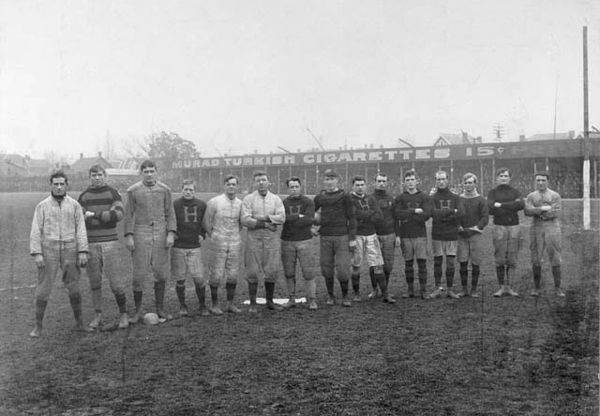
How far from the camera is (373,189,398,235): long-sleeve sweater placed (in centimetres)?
753

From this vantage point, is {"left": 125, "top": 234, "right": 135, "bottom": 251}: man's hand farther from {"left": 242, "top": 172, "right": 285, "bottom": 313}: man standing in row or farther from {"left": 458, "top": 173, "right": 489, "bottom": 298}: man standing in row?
{"left": 458, "top": 173, "right": 489, "bottom": 298}: man standing in row

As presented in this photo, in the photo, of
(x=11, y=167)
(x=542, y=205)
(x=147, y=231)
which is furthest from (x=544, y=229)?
(x=11, y=167)

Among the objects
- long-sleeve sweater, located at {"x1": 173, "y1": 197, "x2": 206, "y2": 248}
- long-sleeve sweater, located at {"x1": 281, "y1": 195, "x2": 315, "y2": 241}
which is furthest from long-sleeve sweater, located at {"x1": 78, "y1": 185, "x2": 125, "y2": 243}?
long-sleeve sweater, located at {"x1": 281, "y1": 195, "x2": 315, "y2": 241}

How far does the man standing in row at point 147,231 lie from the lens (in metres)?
6.45

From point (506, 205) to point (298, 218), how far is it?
2.98 metres

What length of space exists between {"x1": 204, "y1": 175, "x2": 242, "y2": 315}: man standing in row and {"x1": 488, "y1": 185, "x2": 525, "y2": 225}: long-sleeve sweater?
3.64 m

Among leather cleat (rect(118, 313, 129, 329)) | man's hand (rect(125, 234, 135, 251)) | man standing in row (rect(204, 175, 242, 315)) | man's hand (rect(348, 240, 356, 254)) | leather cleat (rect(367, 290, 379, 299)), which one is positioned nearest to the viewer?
leather cleat (rect(118, 313, 129, 329))

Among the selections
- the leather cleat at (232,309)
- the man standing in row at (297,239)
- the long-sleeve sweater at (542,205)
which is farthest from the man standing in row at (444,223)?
the leather cleat at (232,309)

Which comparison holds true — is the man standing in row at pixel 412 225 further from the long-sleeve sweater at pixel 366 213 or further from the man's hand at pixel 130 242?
the man's hand at pixel 130 242

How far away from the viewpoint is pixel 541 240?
7.70 meters

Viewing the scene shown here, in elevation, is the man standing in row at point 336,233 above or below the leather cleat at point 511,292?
above

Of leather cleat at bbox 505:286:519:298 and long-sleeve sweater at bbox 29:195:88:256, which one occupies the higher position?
long-sleeve sweater at bbox 29:195:88:256

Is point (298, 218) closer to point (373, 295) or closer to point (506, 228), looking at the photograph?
point (373, 295)

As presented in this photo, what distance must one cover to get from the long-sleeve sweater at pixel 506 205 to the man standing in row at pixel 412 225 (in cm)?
102
